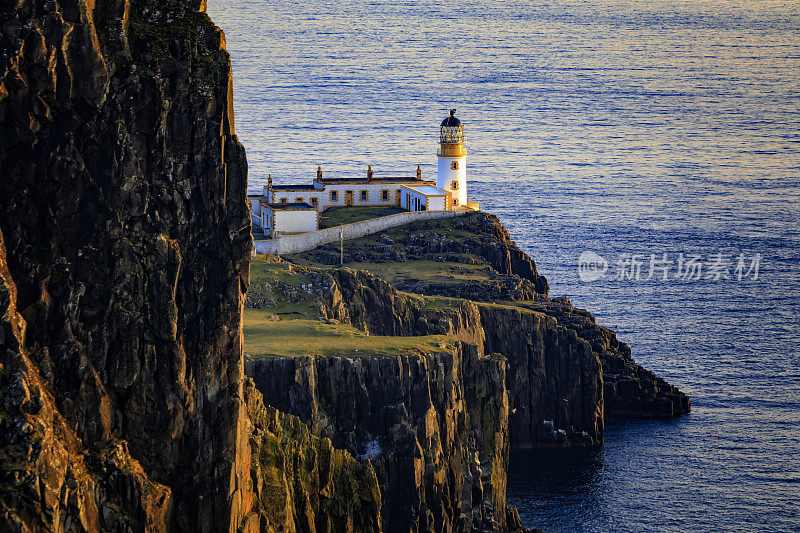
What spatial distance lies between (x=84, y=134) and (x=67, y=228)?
310 cm

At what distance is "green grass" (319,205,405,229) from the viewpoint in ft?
584

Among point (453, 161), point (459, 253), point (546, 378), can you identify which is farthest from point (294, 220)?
point (546, 378)

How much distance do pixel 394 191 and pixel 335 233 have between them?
17887 millimetres

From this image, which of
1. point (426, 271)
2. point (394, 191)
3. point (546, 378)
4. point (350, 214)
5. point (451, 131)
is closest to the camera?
point (546, 378)

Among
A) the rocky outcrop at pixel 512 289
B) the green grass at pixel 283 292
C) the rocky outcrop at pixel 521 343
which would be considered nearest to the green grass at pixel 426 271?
the rocky outcrop at pixel 512 289

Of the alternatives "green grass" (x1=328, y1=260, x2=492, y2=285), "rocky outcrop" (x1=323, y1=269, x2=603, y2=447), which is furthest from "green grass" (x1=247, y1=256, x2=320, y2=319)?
"green grass" (x1=328, y1=260, x2=492, y2=285)

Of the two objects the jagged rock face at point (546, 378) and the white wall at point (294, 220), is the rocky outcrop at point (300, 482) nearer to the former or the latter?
the jagged rock face at point (546, 378)

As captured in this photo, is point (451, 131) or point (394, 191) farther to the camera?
point (394, 191)

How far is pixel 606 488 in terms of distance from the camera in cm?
13125

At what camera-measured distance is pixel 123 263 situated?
56031mm

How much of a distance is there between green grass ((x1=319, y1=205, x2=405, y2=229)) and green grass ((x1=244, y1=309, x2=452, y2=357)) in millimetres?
52018

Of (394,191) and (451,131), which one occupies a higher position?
(451,131)

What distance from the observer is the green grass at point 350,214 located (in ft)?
584

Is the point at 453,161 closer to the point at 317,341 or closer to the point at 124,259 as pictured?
the point at 317,341
